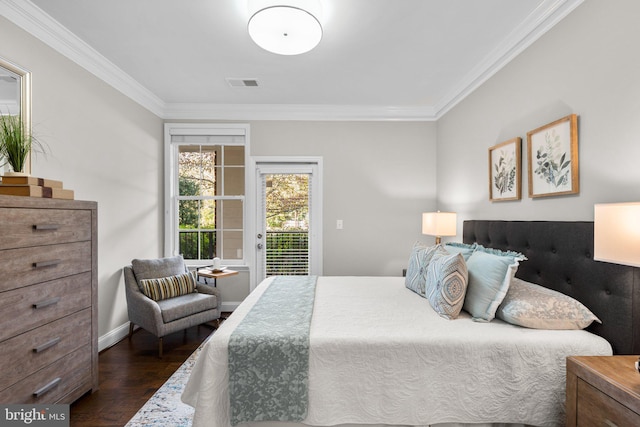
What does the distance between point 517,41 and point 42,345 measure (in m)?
3.70

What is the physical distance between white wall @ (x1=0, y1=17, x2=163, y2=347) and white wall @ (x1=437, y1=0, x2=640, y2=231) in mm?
3541

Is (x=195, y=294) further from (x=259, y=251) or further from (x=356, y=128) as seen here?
(x=356, y=128)

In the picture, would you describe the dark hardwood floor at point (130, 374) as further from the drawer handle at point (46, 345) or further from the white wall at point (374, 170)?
the white wall at point (374, 170)

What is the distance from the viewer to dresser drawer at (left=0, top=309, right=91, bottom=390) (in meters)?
1.56

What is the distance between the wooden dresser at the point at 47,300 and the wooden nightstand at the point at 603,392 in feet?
8.83

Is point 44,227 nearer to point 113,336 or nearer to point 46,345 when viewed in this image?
point 46,345

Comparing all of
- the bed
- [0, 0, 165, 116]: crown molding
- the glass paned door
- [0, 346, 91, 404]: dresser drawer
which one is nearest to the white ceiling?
[0, 0, 165, 116]: crown molding

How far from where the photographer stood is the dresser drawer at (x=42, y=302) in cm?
157

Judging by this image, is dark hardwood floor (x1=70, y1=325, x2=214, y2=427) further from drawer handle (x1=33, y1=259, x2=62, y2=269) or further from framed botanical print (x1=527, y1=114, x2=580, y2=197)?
framed botanical print (x1=527, y1=114, x2=580, y2=197)

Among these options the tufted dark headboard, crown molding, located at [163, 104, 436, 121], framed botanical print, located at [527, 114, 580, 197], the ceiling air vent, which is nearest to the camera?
the tufted dark headboard

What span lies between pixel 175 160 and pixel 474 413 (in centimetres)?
402

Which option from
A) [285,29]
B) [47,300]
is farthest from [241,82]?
[47,300]

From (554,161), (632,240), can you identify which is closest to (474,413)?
(632,240)

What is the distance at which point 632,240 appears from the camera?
1.17m
